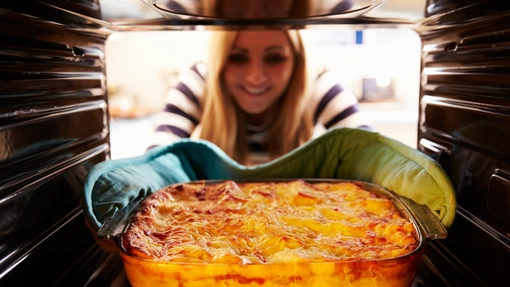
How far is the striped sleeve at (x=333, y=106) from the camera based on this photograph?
1.97 m

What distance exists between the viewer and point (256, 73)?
183cm

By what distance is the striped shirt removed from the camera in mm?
1979

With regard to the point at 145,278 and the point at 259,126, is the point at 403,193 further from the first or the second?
the point at 259,126

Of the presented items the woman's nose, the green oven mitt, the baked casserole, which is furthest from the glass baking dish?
the woman's nose

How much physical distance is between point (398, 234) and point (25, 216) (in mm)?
671

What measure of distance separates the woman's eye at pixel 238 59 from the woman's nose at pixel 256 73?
0.11 feet

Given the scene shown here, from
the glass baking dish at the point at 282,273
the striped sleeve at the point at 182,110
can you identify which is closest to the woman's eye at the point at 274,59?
the striped sleeve at the point at 182,110

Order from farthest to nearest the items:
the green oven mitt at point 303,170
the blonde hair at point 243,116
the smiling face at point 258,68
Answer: the blonde hair at point 243,116 < the smiling face at point 258,68 < the green oven mitt at point 303,170

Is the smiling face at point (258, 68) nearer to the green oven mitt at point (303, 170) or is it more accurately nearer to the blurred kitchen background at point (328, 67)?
the green oven mitt at point (303, 170)

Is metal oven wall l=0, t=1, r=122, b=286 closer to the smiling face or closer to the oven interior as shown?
the oven interior

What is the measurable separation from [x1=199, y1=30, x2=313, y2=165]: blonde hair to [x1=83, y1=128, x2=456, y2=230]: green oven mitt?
695 mm

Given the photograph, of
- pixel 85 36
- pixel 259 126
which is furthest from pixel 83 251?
pixel 259 126

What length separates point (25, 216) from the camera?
79 centimetres

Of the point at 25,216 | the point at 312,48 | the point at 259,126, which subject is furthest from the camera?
the point at 259,126
